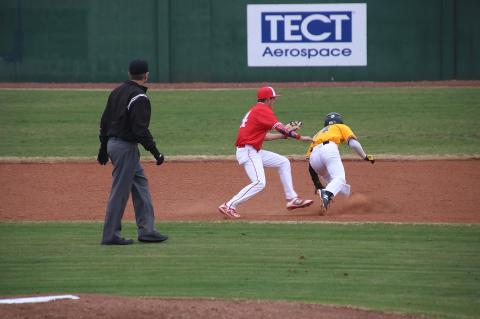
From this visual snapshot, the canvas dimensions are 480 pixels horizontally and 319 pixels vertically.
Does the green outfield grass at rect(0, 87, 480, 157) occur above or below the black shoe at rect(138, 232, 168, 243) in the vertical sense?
above

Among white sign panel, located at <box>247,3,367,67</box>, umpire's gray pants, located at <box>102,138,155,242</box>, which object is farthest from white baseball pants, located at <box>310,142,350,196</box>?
white sign panel, located at <box>247,3,367,67</box>

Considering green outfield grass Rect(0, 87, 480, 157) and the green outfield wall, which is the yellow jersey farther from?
the green outfield wall

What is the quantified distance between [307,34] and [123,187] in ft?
50.4

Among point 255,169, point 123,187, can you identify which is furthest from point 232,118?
point 123,187

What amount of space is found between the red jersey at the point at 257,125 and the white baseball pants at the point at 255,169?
0.27 ft

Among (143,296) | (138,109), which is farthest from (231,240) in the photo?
(143,296)

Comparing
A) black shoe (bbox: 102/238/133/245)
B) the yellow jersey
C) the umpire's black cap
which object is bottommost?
black shoe (bbox: 102/238/133/245)

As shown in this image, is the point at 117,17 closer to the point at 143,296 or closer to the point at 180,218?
the point at 180,218

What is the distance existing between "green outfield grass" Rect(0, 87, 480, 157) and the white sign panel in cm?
84

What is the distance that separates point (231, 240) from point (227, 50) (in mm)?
15141

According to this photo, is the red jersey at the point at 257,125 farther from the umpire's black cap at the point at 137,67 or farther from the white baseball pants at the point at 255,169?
the umpire's black cap at the point at 137,67

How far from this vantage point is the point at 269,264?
9523 mm

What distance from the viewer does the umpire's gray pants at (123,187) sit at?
10.0 m

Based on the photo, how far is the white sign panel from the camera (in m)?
24.9
